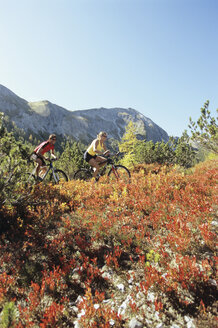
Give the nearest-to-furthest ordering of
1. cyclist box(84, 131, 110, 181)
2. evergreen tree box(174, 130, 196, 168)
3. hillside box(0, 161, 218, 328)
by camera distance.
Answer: hillside box(0, 161, 218, 328) < cyclist box(84, 131, 110, 181) < evergreen tree box(174, 130, 196, 168)

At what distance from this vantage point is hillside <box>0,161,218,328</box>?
2.76 m

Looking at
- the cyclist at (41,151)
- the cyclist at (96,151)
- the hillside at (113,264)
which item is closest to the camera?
the hillside at (113,264)

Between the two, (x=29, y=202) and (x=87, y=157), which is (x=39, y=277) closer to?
(x=29, y=202)

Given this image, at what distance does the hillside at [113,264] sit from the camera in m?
2.76

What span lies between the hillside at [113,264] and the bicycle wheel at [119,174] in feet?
8.64

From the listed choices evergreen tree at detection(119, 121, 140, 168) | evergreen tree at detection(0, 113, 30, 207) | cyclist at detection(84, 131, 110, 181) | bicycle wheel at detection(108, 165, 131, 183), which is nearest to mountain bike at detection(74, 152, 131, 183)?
bicycle wheel at detection(108, 165, 131, 183)

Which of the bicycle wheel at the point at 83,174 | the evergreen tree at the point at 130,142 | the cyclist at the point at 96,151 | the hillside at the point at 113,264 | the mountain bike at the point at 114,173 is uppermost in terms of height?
the evergreen tree at the point at 130,142

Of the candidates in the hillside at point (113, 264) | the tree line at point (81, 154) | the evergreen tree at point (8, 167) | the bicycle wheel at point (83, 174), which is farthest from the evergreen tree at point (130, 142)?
the evergreen tree at point (8, 167)

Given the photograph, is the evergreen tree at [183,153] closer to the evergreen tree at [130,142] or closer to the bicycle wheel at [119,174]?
the evergreen tree at [130,142]

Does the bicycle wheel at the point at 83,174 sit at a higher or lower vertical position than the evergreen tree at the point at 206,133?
lower

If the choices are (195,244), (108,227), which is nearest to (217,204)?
(195,244)

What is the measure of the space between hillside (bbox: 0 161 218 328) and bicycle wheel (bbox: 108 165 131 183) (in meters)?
2.63

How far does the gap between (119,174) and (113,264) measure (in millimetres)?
6588

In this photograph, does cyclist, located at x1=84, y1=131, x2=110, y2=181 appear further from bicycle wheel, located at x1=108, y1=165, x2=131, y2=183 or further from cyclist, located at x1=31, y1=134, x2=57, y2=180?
cyclist, located at x1=31, y1=134, x2=57, y2=180
